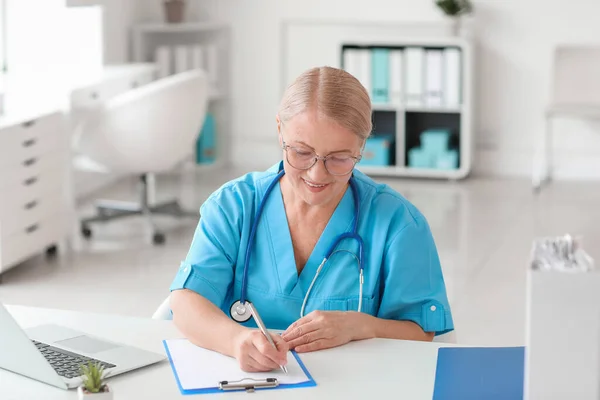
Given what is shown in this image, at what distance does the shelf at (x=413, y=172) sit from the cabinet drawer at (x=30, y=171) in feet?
7.06

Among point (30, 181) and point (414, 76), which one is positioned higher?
point (414, 76)

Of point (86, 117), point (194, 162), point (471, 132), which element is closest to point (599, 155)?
point (471, 132)

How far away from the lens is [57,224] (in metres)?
4.71

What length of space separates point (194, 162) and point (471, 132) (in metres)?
1.78

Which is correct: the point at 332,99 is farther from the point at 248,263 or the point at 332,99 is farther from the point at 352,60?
the point at 352,60

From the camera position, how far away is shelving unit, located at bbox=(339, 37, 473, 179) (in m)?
6.29

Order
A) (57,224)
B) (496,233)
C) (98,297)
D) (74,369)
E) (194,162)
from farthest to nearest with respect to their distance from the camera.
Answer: (194,162), (496,233), (57,224), (98,297), (74,369)

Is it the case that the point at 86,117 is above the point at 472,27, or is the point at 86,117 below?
below

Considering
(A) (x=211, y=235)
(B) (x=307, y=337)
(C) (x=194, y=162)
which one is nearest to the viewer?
(B) (x=307, y=337)

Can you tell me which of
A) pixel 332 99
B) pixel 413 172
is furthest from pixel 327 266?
pixel 413 172

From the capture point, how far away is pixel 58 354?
1743mm

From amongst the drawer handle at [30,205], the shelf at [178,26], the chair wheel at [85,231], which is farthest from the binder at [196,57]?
the drawer handle at [30,205]

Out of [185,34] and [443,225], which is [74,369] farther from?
[185,34]

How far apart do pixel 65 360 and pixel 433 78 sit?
192 inches
